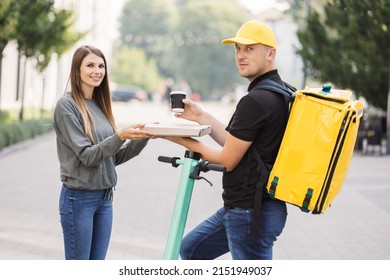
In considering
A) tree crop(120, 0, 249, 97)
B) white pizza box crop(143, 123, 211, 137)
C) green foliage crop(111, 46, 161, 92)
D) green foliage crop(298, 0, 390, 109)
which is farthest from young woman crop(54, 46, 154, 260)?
tree crop(120, 0, 249, 97)

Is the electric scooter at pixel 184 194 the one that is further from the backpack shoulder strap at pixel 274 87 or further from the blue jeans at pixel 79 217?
the blue jeans at pixel 79 217

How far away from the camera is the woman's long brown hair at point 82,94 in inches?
173

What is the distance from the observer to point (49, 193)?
460 inches

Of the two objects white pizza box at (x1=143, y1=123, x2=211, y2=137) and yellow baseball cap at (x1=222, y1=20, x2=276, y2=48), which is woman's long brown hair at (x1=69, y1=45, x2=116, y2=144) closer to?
white pizza box at (x1=143, y1=123, x2=211, y2=137)

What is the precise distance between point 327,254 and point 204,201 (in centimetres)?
366

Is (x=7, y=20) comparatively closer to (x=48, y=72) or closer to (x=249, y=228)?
(x=249, y=228)

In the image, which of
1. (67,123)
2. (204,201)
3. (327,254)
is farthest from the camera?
(204,201)

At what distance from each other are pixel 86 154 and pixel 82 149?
3 cm

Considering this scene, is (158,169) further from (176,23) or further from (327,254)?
(176,23)

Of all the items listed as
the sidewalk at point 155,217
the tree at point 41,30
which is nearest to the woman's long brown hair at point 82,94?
the sidewalk at point 155,217

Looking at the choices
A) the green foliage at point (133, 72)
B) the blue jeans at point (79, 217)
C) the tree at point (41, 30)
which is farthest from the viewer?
the green foliage at point (133, 72)

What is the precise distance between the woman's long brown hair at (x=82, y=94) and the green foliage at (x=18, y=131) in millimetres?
12390

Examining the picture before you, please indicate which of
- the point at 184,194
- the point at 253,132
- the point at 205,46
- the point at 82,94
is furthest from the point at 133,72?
the point at 184,194

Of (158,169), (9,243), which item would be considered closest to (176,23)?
(158,169)
